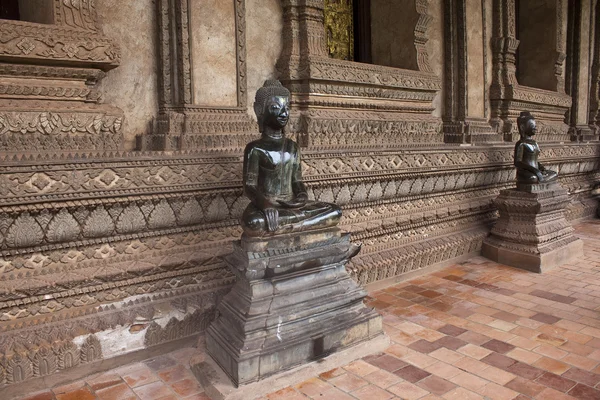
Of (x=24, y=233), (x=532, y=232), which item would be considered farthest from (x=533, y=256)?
(x=24, y=233)

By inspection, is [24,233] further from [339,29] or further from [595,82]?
[595,82]

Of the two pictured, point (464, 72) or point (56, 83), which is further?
point (464, 72)

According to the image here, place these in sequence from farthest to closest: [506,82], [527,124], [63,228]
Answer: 1. [506,82]
2. [527,124]
3. [63,228]

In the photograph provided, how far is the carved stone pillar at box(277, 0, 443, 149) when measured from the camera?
4258 millimetres

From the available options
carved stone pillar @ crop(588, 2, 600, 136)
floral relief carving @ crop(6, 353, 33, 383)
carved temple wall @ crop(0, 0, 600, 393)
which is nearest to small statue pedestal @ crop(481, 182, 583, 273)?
carved temple wall @ crop(0, 0, 600, 393)

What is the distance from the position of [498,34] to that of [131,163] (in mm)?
5745

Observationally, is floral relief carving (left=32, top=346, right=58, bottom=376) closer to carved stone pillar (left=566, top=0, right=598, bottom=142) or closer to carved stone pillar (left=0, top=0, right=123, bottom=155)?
carved stone pillar (left=0, top=0, right=123, bottom=155)

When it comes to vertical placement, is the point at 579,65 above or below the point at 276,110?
above

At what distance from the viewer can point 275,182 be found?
2977mm

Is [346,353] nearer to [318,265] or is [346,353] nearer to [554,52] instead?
[318,265]

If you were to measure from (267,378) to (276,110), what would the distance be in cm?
157

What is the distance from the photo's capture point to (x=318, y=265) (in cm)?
290

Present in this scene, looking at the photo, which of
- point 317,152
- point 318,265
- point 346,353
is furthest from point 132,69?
point 346,353

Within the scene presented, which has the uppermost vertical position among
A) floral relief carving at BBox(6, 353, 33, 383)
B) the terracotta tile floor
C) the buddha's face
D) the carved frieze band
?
the carved frieze band
